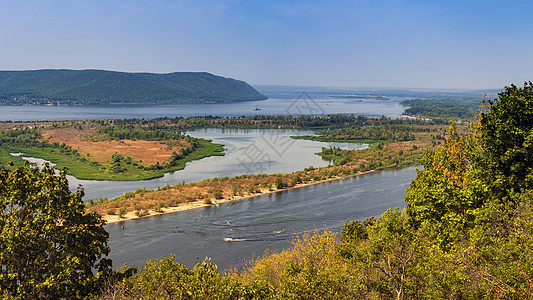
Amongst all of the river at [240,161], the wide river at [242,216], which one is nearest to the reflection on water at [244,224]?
the wide river at [242,216]

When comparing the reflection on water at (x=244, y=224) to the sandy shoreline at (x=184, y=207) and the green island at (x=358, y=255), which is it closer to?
the sandy shoreline at (x=184, y=207)

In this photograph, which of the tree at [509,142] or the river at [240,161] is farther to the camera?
the river at [240,161]

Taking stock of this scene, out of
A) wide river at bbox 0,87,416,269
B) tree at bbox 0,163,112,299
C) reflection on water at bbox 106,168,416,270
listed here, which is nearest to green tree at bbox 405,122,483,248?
reflection on water at bbox 106,168,416,270

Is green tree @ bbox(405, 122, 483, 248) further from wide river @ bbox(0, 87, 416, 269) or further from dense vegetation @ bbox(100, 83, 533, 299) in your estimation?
wide river @ bbox(0, 87, 416, 269)

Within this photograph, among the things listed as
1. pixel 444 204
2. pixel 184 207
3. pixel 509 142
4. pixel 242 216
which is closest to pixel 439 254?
pixel 444 204

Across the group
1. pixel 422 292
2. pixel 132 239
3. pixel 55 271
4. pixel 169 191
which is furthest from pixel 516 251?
pixel 169 191
